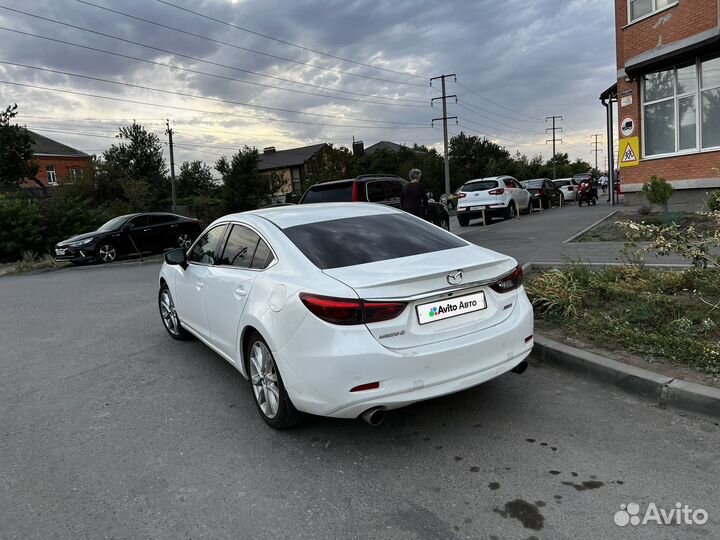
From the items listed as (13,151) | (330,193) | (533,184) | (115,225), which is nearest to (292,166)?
(13,151)

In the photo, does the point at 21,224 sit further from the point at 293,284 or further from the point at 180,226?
the point at 293,284

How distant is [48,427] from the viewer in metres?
4.12

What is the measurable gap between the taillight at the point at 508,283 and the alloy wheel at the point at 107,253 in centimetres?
1571

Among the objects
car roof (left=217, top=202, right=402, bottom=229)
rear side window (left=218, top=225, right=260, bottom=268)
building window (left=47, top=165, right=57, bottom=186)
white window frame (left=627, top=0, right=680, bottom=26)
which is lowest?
rear side window (left=218, top=225, right=260, bottom=268)

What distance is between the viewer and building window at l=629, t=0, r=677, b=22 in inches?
610

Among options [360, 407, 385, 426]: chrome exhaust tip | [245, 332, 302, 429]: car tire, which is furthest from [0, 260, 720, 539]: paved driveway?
[360, 407, 385, 426]: chrome exhaust tip

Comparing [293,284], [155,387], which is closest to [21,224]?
[155,387]

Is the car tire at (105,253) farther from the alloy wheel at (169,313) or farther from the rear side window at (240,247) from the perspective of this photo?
the rear side window at (240,247)

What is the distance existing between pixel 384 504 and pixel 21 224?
67.3ft

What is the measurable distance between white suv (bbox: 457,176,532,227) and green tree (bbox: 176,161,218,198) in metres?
43.8

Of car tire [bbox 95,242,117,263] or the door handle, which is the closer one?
the door handle

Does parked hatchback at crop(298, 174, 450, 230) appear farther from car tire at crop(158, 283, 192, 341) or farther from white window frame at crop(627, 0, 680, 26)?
white window frame at crop(627, 0, 680, 26)

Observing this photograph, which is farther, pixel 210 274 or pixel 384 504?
pixel 210 274

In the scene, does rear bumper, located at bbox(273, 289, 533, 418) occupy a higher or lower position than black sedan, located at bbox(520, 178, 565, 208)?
lower
